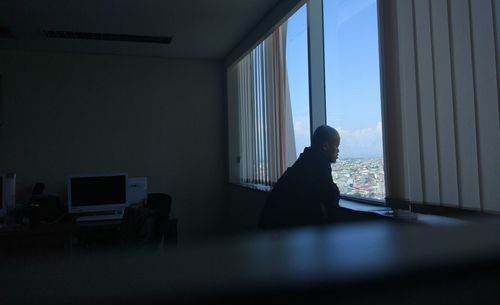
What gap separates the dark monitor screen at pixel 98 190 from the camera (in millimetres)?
3799

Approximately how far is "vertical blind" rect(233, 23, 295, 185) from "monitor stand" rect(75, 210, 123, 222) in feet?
4.93

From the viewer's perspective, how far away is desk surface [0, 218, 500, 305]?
0.32 metres

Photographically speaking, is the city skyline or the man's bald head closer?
the city skyline

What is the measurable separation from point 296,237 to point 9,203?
3.82 meters

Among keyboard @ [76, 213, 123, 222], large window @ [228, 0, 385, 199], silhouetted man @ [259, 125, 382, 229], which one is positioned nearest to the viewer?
silhouetted man @ [259, 125, 382, 229]

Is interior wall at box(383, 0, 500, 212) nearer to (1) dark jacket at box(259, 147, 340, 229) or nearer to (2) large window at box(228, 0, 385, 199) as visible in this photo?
(2) large window at box(228, 0, 385, 199)

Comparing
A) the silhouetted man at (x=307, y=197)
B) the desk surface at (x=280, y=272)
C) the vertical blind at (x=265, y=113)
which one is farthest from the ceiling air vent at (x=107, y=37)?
the desk surface at (x=280, y=272)

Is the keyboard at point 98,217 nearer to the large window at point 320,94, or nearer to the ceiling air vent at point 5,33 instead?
the large window at point 320,94

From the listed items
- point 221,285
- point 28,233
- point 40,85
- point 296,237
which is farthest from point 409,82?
point 40,85

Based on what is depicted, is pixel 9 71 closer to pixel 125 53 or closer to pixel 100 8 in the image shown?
pixel 125 53

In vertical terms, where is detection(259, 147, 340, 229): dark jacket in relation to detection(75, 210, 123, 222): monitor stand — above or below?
above

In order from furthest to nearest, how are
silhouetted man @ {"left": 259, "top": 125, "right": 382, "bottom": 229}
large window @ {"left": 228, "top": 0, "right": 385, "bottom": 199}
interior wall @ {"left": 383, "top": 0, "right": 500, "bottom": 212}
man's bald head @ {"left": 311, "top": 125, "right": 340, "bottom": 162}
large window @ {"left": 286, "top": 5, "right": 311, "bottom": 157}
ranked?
large window @ {"left": 286, "top": 5, "right": 311, "bottom": 157}
man's bald head @ {"left": 311, "top": 125, "right": 340, "bottom": 162}
large window @ {"left": 228, "top": 0, "right": 385, "bottom": 199}
silhouetted man @ {"left": 259, "top": 125, "right": 382, "bottom": 229}
interior wall @ {"left": 383, "top": 0, "right": 500, "bottom": 212}

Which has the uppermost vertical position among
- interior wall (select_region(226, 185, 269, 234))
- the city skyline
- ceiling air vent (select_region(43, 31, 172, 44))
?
ceiling air vent (select_region(43, 31, 172, 44))

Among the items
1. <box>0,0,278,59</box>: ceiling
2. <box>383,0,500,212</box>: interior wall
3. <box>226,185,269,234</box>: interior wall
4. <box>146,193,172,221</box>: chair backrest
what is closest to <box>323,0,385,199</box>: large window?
<box>383,0,500,212</box>: interior wall
